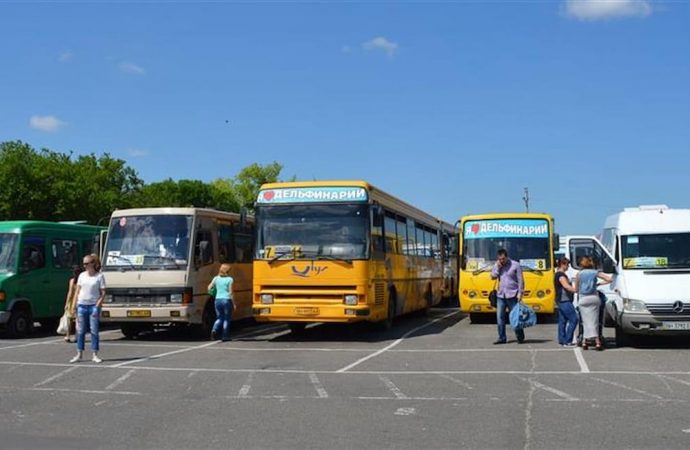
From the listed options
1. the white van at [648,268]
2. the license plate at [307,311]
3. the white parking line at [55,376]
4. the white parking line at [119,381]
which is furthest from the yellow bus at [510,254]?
the white parking line at [55,376]

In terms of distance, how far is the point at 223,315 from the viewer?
54.9 ft

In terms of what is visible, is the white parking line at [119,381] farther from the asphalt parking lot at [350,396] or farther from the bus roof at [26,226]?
the bus roof at [26,226]

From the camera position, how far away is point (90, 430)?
7902 mm

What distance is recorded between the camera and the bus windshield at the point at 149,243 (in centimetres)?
1694

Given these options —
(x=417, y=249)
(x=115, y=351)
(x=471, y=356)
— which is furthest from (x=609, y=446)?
(x=417, y=249)

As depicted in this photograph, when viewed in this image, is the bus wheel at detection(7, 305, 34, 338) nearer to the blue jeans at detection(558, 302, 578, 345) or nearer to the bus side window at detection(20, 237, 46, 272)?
the bus side window at detection(20, 237, 46, 272)

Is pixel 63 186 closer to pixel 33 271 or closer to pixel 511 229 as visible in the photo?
pixel 33 271

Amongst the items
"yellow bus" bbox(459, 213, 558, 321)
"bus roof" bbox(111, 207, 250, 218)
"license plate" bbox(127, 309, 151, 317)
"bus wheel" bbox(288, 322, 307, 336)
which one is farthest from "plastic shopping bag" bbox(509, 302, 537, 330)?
"license plate" bbox(127, 309, 151, 317)

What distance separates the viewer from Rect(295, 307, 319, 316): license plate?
15633mm

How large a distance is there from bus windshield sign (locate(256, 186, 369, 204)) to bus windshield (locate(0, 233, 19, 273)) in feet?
20.7

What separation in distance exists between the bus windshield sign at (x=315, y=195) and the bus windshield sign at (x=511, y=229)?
517 centimetres

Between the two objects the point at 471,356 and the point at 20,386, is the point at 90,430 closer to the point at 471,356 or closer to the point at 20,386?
the point at 20,386

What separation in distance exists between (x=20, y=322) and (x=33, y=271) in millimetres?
1230

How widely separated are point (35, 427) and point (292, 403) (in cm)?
282
